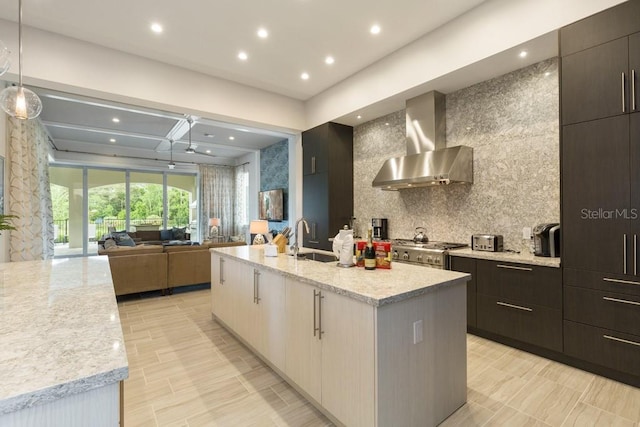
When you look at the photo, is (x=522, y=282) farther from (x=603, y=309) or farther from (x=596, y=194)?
(x=596, y=194)

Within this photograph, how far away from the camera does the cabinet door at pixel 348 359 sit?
1.58 metres

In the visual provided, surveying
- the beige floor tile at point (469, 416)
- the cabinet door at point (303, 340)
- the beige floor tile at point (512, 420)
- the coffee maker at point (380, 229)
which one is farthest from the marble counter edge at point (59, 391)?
the coffee maker at point (380, 229)

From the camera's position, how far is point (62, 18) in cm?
313

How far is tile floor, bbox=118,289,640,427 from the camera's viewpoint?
1939 mm

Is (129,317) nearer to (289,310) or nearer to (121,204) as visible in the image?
(289,310)

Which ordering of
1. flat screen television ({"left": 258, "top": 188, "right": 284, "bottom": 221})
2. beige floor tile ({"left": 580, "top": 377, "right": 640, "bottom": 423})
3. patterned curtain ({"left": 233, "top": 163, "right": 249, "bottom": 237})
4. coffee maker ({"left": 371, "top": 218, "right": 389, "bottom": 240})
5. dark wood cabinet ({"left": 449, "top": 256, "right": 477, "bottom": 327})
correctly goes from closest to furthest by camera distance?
beige floor tile ({"left": 580, "top": 377, "right": 640, "bottom": 423})
dark wood cabinet ({"left": 449, "top": 256, "right": 477, "bottom": 327})
coffee maker ({"left": 371, "top": 218, "right": 389, "bottom": 240})
flat screen television ({"left": 258, "top": 188, "right": 284, "bottom": 221})
patterned curtain ({"left": 233, "top": 163, "right": 249, "bottom": 237})

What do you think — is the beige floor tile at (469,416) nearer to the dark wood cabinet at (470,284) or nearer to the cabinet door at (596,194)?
the dark wood cabinet at (470,284)

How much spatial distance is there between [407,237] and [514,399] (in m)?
2.55

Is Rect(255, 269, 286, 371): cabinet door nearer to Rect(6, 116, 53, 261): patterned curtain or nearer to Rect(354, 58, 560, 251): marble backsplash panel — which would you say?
Rect(354, 58, 560, 251): marble backsplash panel

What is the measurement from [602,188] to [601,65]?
0.96m

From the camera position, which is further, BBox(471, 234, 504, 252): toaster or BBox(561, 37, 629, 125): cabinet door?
BBox(471, 234, 504, 252): toaster

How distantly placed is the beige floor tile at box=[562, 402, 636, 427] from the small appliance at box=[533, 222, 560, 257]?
127cm

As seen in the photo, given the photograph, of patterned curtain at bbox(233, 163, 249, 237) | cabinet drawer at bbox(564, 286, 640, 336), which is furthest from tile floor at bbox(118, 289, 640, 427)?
patterned curtain at bbox(233, 163, 249, 237)

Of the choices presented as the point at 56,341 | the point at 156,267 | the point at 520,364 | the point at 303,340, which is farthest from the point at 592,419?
the point at 156,267
